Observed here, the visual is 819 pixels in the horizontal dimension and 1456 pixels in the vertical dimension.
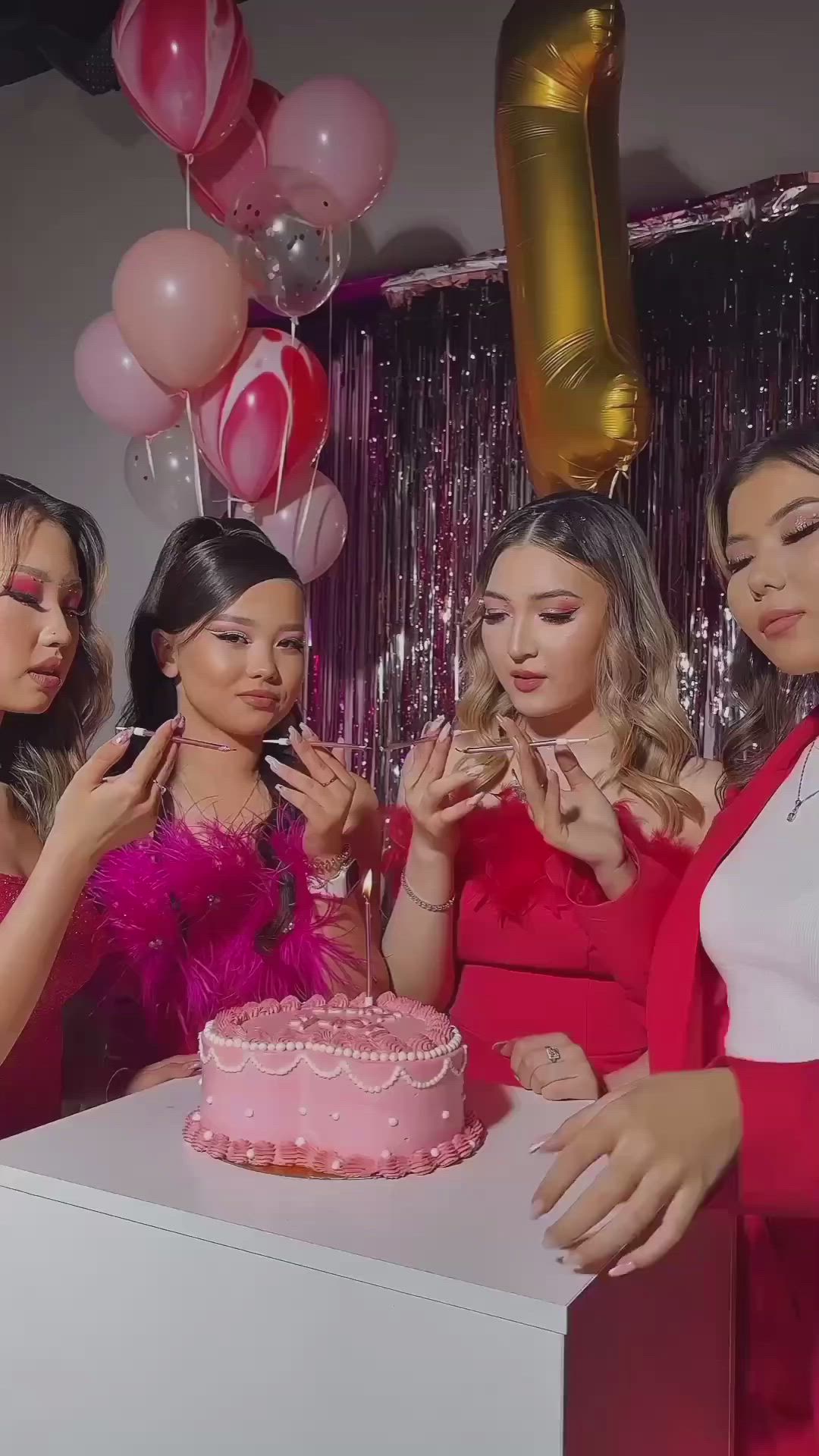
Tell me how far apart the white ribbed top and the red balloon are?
1.67m

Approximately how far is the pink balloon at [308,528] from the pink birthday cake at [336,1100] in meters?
1.71

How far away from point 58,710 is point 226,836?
361 millimetres

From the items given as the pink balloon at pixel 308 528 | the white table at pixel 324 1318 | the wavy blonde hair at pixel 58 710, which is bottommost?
the white table at pixel 324 1318

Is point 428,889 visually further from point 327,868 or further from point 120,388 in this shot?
point 120,388

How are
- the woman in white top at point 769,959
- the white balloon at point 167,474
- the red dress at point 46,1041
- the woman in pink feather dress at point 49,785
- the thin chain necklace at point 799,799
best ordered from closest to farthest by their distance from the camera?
the woman in white top at point 769,959
the thin chain necklace at point 799,799
the woman in pink feather dress at point 49,785
the red dress at point 46,1041
the white balloon at point 167,474

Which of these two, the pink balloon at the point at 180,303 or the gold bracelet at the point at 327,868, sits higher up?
the pink balloon at the point at 180,303

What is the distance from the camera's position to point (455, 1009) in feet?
6.25

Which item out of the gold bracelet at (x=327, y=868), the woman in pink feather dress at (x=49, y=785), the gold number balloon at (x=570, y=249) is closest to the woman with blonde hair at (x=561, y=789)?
the gold bracelet at (x=327, y=868)

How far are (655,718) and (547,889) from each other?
0.32m

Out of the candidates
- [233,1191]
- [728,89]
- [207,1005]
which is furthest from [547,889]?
[728,89]

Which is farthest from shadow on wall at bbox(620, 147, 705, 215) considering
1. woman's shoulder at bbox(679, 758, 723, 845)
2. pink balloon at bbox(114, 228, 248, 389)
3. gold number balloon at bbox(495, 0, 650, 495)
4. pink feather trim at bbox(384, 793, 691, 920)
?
pink feather trim at bbox(384, 793, 691, 920)

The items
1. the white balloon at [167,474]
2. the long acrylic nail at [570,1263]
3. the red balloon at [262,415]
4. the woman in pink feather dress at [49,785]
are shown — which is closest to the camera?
the long acrylic nail at [570,1263]

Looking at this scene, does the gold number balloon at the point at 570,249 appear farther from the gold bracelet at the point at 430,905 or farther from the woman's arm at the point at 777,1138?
the woman's arm at the point at 777,1138

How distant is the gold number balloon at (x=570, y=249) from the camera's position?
2.08 metres
